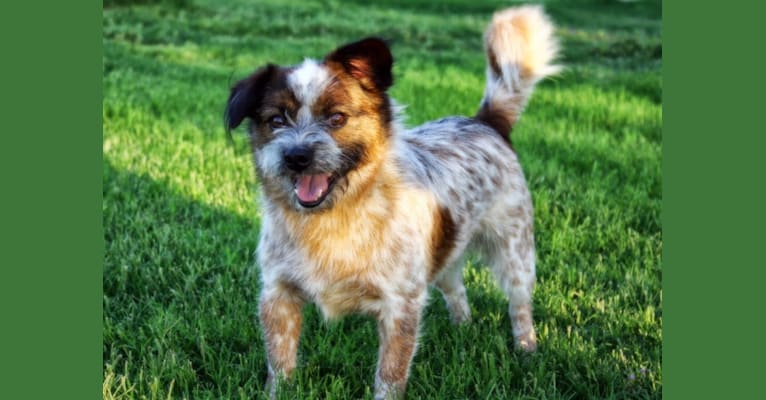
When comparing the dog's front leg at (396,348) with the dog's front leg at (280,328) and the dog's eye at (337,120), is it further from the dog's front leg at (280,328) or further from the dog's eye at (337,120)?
the dog's eye at (337,120)

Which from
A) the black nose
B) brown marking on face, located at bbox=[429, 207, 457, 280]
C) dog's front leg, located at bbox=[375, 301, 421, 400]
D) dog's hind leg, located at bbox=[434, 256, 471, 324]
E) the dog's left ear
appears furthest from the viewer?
dog's hind leg, located at bbox=[434, 256, 471, 324]

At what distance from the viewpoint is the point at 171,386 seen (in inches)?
134

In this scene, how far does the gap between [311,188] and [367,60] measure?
1.94 ft

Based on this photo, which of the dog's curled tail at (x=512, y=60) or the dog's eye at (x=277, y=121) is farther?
the dog's curled tail at (x=512, y=60)

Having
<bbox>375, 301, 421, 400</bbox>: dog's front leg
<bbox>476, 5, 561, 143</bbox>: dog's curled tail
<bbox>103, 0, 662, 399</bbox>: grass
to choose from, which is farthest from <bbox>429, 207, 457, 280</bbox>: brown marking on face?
<bbox>476, 5, 561, 143</bbox>: dog's curled tail

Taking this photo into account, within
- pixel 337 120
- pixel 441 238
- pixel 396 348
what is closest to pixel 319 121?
pixel 337 120

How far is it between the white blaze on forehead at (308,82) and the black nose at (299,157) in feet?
0.71

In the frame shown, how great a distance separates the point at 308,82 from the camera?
3.14m

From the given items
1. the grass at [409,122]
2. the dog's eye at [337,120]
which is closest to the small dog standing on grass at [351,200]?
the dog's eye at [337,120]

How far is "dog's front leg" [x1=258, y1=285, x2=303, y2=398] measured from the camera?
348cm

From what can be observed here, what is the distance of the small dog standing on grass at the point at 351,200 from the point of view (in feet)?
10.3

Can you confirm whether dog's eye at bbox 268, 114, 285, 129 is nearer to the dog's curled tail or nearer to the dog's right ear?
the dog's right ear

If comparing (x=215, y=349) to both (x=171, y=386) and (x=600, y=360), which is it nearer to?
(x=171, y=386)

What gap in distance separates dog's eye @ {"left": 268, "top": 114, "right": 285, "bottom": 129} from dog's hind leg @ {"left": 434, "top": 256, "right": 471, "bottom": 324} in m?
1.52
